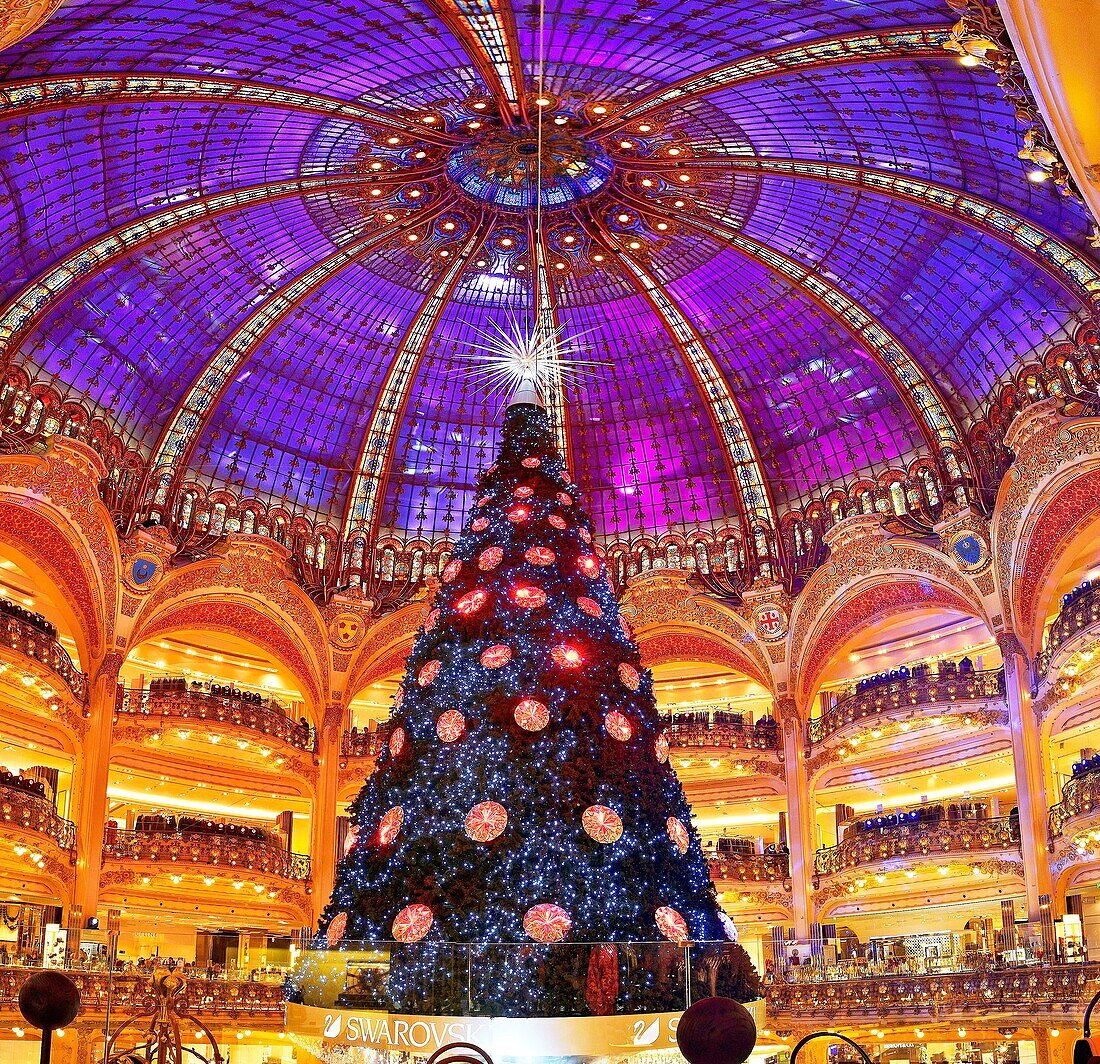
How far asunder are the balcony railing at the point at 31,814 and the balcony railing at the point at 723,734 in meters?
17.7

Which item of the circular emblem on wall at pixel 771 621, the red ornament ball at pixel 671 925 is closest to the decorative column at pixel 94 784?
the circular emblem on wall at pixel 771 621

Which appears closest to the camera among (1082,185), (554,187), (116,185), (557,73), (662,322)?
(1082,185)

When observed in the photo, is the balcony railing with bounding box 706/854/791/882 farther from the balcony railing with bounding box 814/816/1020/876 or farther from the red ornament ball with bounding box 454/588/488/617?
the red ornament ball with bounding box 454/588/488/617

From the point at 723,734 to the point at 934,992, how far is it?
1004cm

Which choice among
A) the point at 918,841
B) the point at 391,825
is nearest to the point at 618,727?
the point at 391,825

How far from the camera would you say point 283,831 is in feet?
136

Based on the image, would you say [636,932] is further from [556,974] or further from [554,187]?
[554,187]

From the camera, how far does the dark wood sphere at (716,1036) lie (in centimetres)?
528

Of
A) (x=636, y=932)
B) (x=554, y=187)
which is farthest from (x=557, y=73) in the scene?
(x=636, y=932)

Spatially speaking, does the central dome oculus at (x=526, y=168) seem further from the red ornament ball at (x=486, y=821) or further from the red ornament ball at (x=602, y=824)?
the red ornament ball at (x=486, y=821)

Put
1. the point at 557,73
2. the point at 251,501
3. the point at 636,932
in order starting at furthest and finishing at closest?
the point at 251,501, the point at 557,73, the point at 636,932

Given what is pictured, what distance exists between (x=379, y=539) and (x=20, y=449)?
40.4ft

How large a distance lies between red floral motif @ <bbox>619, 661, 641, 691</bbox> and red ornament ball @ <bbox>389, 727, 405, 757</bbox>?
9.00 feet

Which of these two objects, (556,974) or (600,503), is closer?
(556,974)
